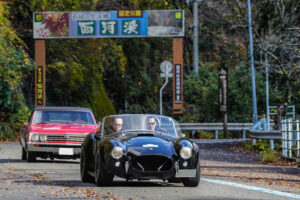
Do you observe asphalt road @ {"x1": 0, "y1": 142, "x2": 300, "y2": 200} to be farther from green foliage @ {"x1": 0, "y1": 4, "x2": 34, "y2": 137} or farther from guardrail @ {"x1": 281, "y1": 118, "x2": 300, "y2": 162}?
green foliage @ {"x1": 0, "y1": 4, "x2": 34, "y2": 137}

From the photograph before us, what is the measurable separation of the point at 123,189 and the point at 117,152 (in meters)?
0.63

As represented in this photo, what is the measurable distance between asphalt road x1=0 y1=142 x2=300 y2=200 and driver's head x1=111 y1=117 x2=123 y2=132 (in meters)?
0.99

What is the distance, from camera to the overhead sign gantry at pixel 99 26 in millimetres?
40312

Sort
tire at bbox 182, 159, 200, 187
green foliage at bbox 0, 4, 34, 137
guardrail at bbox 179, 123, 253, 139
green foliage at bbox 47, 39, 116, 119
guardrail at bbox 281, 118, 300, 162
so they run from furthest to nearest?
green foliage at bbox 47, 39, 116, 119, guardrail at bbox 179, 123, 253, 139, green foliage at bbox 0, 4, 34, 137, guardrail at bbox 281, 118, 300, 162, tire at bbox 182, 159, 200, 187

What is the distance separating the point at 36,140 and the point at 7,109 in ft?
60.6

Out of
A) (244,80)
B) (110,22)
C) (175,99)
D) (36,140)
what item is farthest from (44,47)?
(36,140)

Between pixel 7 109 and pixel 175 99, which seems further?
pixel 175 99

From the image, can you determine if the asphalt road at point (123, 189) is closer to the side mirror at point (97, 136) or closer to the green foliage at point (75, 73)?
the side mirror at point (97, 136)

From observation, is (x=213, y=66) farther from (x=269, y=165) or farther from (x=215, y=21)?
(x=269, y=165)

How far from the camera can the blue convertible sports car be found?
11.8 m

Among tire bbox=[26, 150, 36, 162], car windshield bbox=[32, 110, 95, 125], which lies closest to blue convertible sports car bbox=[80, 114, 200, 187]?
tire bbox=[26, 150, 36, 162]

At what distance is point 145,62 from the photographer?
5359 cm

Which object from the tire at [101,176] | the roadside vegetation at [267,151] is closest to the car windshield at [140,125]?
the tire at [101,176]

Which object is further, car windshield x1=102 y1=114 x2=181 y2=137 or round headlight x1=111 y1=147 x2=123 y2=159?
car windshield x1=102 y1=114 x2=181 y2=137
